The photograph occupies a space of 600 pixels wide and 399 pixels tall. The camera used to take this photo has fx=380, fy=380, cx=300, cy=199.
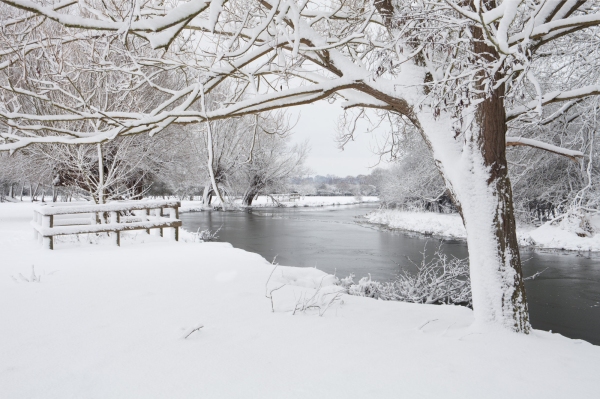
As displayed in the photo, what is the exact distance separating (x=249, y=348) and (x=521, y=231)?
19.8 metres

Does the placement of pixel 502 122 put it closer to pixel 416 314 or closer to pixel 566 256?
pixel 416 314

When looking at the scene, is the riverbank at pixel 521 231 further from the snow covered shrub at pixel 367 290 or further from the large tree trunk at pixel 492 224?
the large tree trunk at pixel 492 224

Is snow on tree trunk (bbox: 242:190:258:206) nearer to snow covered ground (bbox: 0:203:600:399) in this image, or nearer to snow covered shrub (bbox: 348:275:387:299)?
snow covered shrub (bbox: 348:275:387:299)

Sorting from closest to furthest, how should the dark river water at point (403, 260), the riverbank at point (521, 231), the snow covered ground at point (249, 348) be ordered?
1. the snow covered ground at point (249, 348)
2. the dark river water at point (403, 260)
3. the riverbank at point (521, 231)

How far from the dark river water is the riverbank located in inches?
52.9

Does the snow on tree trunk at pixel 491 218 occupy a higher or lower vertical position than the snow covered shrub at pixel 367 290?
higher

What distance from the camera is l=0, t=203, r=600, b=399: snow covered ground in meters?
2.80

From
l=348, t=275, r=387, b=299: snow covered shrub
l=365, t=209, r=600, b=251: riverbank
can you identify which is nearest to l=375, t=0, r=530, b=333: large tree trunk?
l=348, t=275, r=387, b=299: snow covered shrub

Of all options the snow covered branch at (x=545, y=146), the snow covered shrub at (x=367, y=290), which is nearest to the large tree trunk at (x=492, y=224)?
the snow covered branch at (x=545, y=146)

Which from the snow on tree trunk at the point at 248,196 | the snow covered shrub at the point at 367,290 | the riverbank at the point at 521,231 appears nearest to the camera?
the snow covered shrub at the point at 367,290

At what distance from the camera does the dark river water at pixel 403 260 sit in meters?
7.78

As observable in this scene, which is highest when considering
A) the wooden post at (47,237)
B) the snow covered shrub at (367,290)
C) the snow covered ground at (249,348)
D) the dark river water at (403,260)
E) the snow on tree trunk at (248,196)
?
the snow on tree trunk at (248,196)

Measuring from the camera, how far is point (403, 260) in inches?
534

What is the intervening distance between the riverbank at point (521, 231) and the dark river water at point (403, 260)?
4.41ft
